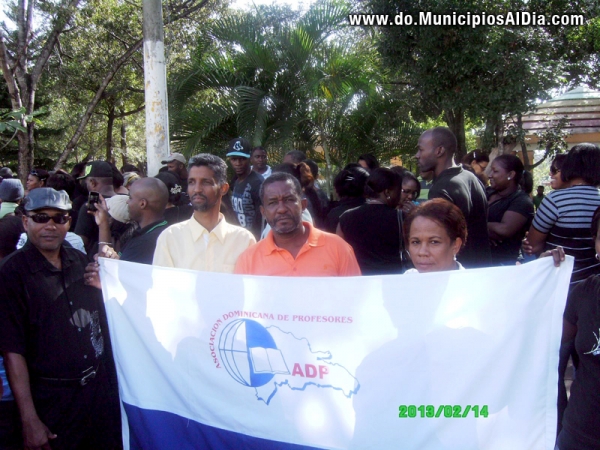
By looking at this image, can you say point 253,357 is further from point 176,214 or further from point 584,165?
point 584,165

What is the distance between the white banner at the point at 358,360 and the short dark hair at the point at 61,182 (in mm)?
3434

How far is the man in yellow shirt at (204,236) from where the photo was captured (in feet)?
9.85

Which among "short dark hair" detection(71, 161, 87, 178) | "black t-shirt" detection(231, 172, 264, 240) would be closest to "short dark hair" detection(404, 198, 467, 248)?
"black t-shirt" detection(231, 172, 264, 240)

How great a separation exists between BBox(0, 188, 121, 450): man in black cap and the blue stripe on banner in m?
0.23

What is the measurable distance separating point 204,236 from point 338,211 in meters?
1.91

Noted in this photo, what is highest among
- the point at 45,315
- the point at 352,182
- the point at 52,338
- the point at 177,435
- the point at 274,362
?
the point at 352,182

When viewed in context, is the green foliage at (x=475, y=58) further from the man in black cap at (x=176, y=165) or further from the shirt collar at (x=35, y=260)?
the shirt collar at (x=35, y=260)

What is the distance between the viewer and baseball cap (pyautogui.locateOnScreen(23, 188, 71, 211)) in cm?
277

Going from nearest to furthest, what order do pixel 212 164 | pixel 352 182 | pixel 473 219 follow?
1. pixel 212 164
2. pixel 473 219
3. pixel 352 182

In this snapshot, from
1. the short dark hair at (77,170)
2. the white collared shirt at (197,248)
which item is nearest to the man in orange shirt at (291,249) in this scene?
the white collared shirt at (197,248)

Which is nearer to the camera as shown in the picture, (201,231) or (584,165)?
(201,231)

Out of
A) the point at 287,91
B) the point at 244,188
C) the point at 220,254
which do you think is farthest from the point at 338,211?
the point at 287,91

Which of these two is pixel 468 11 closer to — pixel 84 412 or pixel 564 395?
pixel 564 395

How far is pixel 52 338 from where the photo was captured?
8.82 feet
